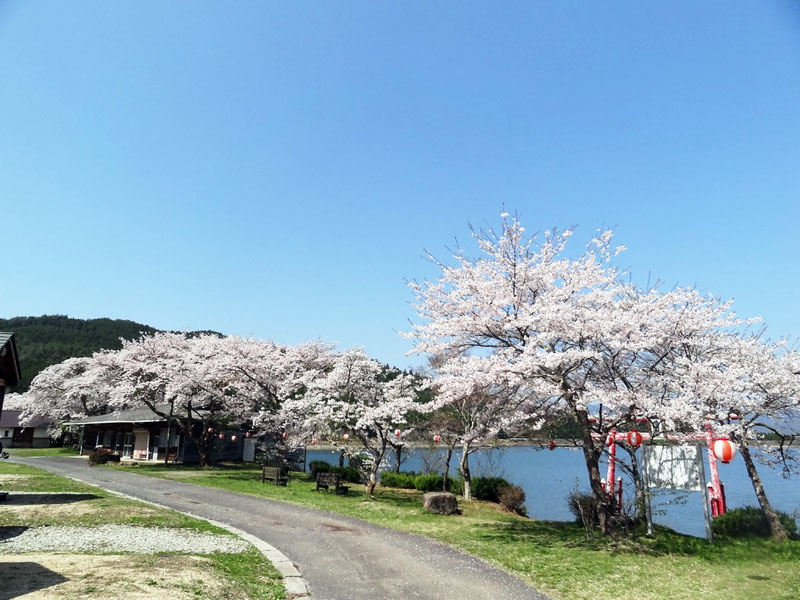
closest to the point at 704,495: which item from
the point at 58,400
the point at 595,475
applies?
the point at 595,475

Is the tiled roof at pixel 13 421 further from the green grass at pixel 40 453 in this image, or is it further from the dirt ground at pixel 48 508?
the dirt ground at pixel 48 508

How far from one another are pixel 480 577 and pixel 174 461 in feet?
105

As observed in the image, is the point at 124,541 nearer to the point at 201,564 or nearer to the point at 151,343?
the point at 201,564

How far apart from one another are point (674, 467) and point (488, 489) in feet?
33.2

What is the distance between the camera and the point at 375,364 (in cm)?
2459

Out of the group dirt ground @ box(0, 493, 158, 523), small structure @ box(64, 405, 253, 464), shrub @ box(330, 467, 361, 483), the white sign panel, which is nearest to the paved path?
dirt ground @ box(0, 493, 158, 523)

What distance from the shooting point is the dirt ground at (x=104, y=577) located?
21.0ft

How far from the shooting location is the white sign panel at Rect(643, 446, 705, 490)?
42.4 ft

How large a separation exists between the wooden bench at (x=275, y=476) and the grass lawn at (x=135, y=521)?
7.22 m

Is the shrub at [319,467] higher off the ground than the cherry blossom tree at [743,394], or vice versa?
the cherry blossom tree at [743,394]

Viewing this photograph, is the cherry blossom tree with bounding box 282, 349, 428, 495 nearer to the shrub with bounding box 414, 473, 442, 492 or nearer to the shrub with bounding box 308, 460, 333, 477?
the shrub with bounding box 414, 473, 442, 492

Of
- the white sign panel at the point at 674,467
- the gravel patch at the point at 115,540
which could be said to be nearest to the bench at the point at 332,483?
the gravel patch at the point at 115,540

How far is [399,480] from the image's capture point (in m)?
24.9

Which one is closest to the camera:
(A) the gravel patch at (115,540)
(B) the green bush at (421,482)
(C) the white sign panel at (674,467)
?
(A) the gravel patch at (115,540)
